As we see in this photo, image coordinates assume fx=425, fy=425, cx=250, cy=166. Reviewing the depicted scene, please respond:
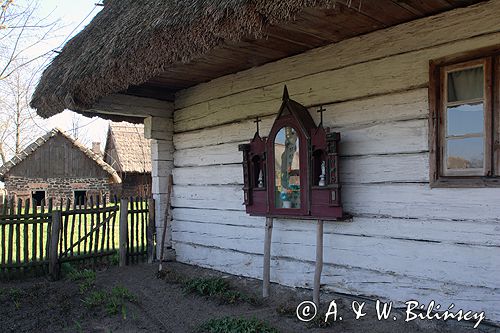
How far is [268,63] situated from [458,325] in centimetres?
307

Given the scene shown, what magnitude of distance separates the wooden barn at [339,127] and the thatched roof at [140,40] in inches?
0.7

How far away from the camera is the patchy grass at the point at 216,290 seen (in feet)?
14.2

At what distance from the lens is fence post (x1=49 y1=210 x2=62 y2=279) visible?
5.66 meters

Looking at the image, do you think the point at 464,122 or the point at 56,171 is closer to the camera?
the point at 464,122

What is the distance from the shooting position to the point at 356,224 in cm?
375

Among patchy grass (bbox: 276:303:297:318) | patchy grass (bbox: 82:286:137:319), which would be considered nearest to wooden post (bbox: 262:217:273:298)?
patchy grass (bbox: 276:303:297:318)

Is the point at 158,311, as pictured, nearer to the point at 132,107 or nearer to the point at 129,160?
the point at 132,107

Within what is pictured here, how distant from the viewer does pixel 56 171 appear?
20828 mm

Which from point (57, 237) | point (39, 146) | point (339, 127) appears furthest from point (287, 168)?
point (39, 146)

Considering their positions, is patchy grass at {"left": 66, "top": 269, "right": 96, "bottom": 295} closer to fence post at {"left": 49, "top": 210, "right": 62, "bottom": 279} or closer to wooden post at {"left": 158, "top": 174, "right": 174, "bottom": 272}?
fence post at {"left": 49, "top": 210, "right": 62, "bottom": 279}

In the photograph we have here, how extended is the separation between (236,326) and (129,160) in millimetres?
20229

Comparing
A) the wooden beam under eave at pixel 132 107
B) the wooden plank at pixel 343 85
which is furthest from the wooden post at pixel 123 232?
the wooden plank at pixel 343 85

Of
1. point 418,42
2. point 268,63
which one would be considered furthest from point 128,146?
point 418,42

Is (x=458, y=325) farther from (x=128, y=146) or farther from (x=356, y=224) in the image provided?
(x=128, y=146)
